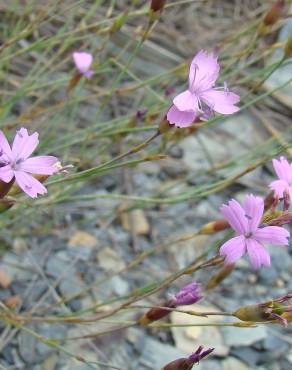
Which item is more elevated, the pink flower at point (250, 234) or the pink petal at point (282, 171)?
the pink petal at point (282, 171)

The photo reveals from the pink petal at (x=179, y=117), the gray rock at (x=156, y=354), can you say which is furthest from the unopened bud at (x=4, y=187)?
the gray rock at (x=156, y=354)

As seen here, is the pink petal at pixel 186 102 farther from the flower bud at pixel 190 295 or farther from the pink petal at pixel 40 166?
the flower bud at pixel 190 295

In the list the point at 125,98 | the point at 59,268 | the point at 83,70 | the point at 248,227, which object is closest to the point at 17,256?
the point at 59,268

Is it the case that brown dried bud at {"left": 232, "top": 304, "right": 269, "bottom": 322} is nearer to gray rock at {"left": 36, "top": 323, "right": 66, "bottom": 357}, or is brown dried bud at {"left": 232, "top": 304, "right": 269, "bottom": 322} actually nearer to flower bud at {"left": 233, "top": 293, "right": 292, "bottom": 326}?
flower bud at {"left": 233, "top": 293, "right": 292, "bottom": 326}

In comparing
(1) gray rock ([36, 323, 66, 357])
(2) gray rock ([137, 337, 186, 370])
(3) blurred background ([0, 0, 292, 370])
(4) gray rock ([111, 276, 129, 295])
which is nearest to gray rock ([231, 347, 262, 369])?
(3) blurred background ([0, 0, 292, 370])

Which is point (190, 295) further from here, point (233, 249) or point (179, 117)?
point (179, 117)

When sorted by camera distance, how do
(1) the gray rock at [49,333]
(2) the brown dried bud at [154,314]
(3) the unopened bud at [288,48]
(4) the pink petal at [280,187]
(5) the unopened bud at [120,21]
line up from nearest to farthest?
(4) the pink petal at [280,187] < (2) the brown dried bud at [154,314] < (3) the unopened bud at [288,48] < (5) the unopened bud at [120,21] < (1) the gray rock at [49,333]
